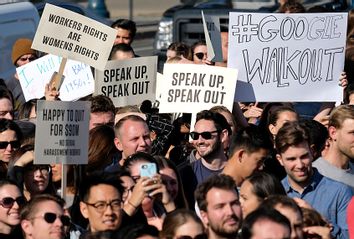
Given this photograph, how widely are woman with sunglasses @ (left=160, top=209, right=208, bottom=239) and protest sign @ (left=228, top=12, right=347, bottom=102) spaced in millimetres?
4274

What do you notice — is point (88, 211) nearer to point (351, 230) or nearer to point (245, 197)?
point (245, 197)

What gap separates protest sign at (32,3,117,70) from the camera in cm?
1328

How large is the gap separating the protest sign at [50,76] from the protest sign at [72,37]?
145cm

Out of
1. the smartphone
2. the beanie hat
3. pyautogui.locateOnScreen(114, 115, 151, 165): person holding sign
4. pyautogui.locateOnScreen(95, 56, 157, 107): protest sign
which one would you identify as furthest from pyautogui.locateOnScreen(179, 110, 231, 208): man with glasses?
the beanie hat

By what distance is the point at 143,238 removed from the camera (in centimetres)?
950

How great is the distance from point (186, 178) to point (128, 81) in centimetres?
197

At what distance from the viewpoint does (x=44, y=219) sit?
33.4 ft

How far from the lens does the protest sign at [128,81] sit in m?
14.2

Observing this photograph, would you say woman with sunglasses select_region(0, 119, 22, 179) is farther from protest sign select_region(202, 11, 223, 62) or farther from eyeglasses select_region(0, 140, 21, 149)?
protest sign select_region(202, 11, 223, 62)

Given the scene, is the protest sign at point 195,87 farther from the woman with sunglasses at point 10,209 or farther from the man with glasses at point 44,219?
the man with glasses at point 44,219

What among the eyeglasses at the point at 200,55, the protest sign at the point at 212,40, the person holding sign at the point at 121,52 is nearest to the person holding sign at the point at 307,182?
the protest sign at the point at 212,40

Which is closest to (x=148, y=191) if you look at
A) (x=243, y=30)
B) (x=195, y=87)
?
(x=195, y=87)

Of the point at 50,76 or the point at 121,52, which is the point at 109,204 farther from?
the point at 121,52

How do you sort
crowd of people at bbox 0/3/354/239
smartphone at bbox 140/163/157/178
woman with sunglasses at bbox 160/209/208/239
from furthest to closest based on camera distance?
smartphone at bbox 140/163/157/178, crowd of people at bbox 0/3/354/239, woman with sunglasses at bbox 160/209/208/239
